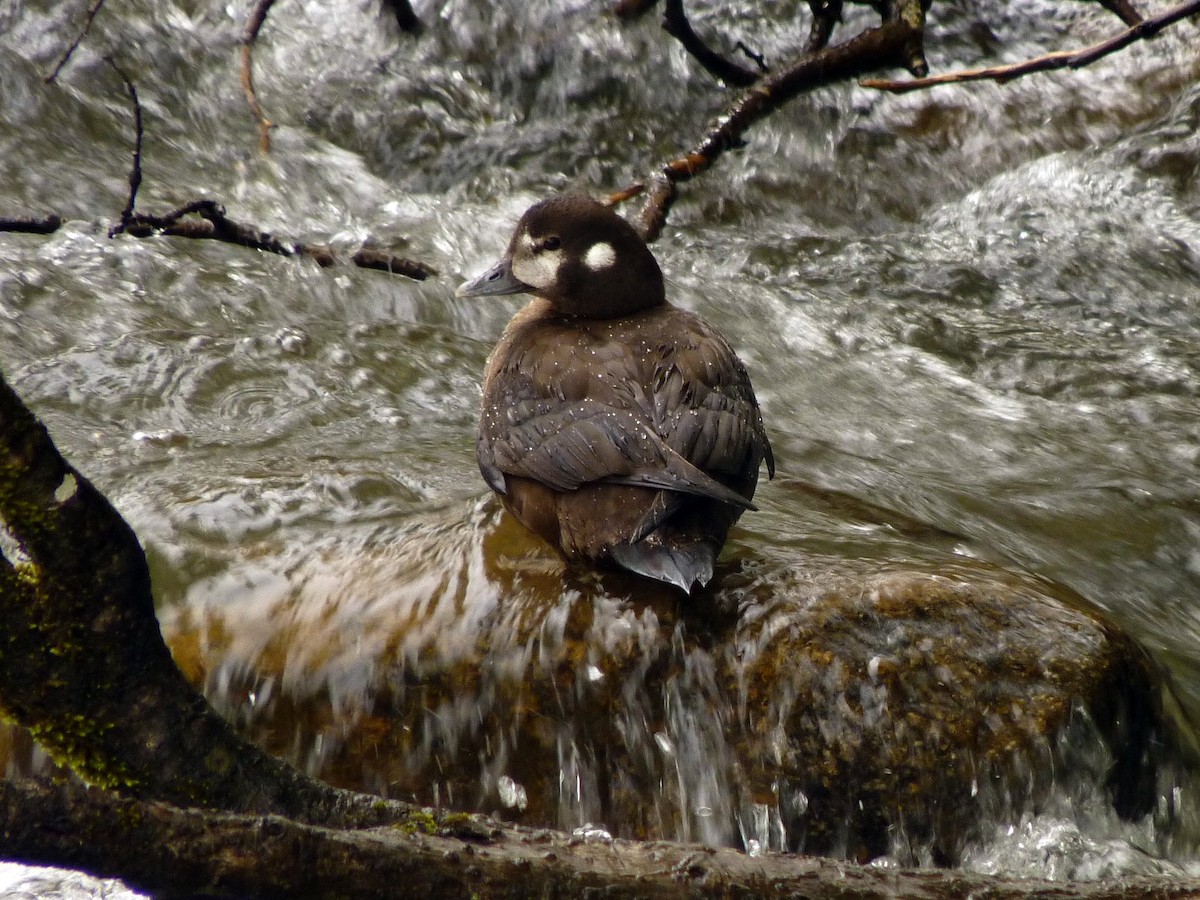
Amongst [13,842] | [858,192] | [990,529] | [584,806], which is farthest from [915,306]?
[13,842]

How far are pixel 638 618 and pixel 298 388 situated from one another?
99.6 inches

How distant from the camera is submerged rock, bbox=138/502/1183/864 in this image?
2.81 m

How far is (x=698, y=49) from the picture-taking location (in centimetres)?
655

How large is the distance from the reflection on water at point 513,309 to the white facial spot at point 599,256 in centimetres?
82

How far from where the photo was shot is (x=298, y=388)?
505 cm

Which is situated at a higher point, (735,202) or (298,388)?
(735,202)

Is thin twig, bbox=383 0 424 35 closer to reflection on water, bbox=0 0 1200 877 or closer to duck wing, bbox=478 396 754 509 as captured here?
reflection on water, bbox=0 0 1200 877

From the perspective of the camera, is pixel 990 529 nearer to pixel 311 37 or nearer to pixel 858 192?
pixel 858 192

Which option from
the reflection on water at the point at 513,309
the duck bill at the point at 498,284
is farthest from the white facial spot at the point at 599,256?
the reflection on water at the point at 513,309

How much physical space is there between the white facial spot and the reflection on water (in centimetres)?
82

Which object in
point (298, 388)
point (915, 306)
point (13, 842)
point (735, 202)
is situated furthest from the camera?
point (735, 202)

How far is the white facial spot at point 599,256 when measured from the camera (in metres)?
3.80

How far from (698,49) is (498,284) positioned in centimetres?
306

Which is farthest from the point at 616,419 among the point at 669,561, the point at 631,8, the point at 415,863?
the point at 631,8
